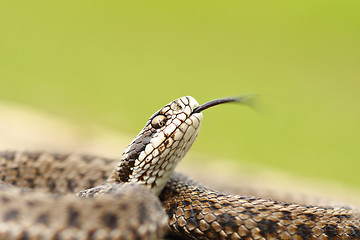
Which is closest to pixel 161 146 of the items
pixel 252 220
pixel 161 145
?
pixel 161 145

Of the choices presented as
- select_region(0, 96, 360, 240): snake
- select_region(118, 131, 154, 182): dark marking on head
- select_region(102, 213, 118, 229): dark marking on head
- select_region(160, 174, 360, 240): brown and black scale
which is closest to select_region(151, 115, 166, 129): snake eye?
select_region(0, 96, 360, 240): snake

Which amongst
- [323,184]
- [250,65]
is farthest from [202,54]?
[323,184]

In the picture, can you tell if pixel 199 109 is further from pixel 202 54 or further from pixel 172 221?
pixel 202 54

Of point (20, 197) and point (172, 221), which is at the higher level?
point (20, 197)

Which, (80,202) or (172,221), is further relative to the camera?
(172,221)

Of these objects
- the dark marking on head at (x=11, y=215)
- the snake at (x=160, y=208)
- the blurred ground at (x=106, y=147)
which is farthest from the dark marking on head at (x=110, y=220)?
the blurred ground at (x=106, y=147)

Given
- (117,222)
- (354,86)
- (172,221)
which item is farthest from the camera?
(354,86)

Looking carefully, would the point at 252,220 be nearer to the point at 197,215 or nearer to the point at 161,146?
the point at 197,215
